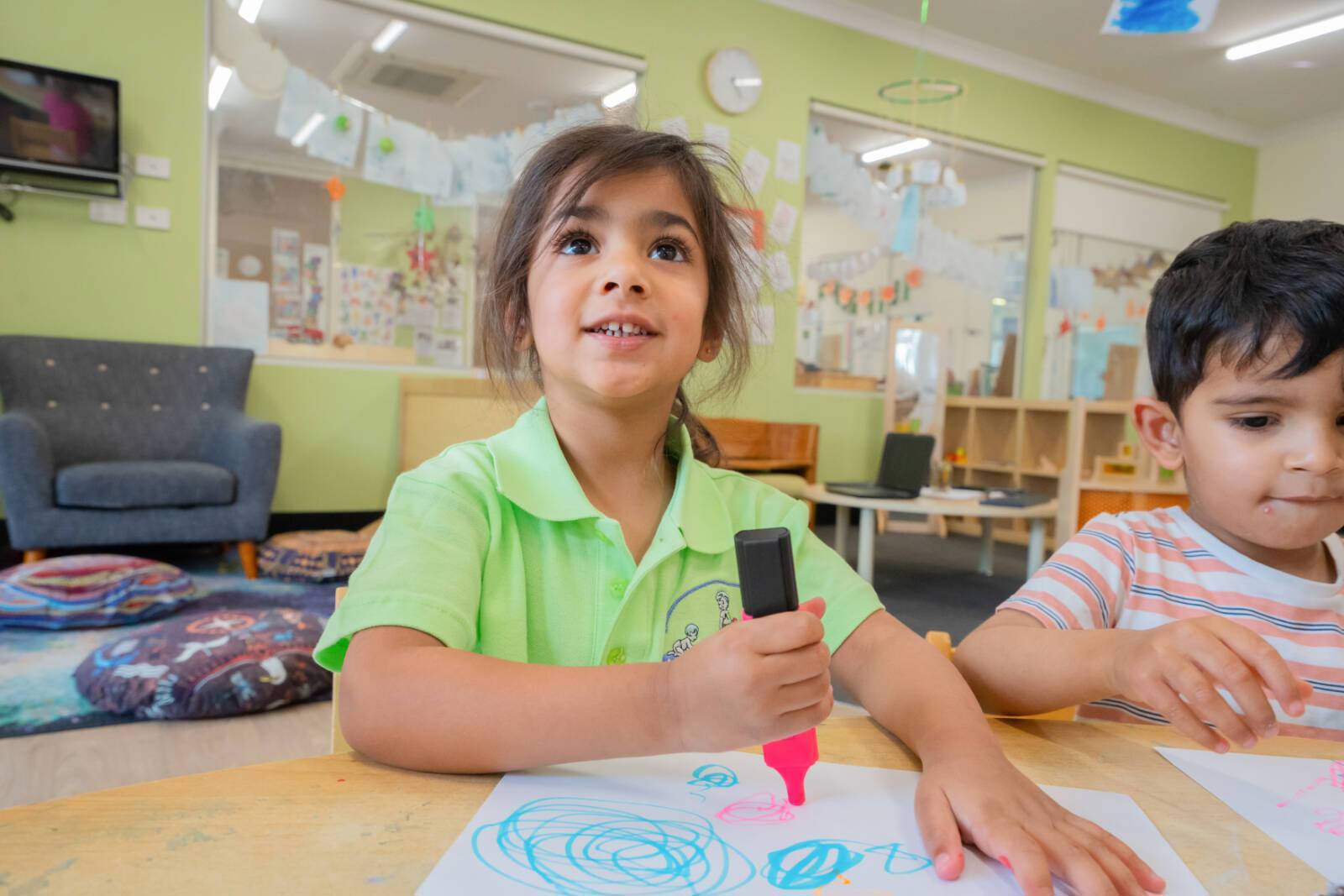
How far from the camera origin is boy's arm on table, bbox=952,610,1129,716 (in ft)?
1.92

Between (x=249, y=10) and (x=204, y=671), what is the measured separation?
2.87 meters

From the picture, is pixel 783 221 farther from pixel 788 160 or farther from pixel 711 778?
pixel 711 778

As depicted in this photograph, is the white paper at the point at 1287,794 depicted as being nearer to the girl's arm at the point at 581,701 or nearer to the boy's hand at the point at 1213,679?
the boy's hand at the point at 1213,679

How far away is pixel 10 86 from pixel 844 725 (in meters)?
3.67

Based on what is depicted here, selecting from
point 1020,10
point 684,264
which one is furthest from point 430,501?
point 1020,10

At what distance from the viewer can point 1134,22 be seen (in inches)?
96.9

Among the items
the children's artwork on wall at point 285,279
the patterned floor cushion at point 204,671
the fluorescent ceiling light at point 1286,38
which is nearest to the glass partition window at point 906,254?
the fluorescent ceiling light at point 1286,38

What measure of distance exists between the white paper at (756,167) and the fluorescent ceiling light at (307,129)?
2001 mm

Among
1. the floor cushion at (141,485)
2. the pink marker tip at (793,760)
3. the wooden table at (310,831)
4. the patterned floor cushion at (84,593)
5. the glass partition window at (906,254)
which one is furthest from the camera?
the glass partition window at (906,254)

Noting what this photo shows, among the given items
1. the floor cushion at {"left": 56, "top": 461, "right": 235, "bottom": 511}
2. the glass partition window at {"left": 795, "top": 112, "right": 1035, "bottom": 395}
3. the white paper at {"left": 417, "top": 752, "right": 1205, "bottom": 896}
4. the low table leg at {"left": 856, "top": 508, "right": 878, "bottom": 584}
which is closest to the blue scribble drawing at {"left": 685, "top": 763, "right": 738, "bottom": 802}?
the white paper at {"left": 417, "top": 752, "right": 1205, "bottom": 896}

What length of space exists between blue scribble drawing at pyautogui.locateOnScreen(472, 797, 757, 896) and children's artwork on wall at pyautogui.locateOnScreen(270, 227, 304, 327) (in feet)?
11.9

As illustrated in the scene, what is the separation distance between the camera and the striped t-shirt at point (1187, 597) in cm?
73

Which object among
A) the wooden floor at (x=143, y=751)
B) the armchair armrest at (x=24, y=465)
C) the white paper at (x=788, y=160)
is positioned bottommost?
the wooden floor at (x=143, y=751)

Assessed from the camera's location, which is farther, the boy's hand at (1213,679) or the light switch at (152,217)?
the light switch at (152,217)
